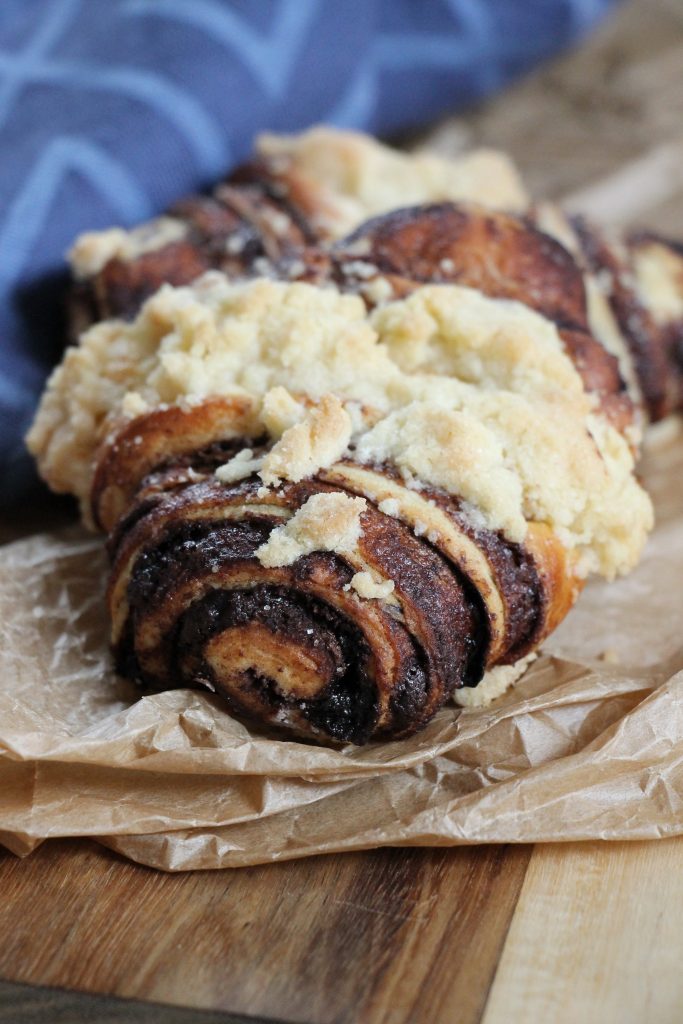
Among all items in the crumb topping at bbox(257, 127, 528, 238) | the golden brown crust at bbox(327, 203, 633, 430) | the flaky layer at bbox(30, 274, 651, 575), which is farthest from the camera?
the crumb topping at bbox(257, 127, 528, 238)

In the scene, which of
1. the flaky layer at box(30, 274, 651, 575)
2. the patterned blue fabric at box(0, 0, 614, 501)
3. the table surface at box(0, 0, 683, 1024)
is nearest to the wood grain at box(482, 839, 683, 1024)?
the table surface at box(0, 0, 683, 1024)

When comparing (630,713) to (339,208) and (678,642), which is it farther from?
(339,208)

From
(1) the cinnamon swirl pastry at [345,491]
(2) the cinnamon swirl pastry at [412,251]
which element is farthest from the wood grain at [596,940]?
(2) the cinnamon swirl pastry at [412,251]

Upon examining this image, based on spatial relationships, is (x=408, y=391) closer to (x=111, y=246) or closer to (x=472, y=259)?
(x=472, y=259)

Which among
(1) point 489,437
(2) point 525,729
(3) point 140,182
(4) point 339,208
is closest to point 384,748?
(2) point 525,729

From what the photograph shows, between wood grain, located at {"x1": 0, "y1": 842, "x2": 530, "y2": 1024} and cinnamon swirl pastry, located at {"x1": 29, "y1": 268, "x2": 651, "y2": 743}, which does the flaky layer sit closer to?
cinnamon swirl pastry, located at {"x1": 29, "y1": 268, "x2": 651, "y2": 743}
